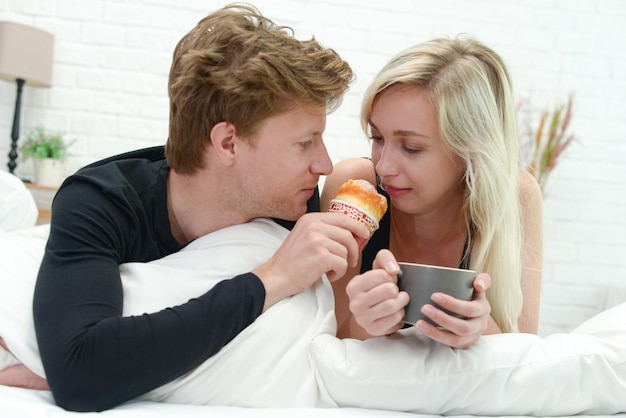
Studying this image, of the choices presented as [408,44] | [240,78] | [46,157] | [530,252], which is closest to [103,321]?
[240,78]

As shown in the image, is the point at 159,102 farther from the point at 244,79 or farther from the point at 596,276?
the point at 596,276

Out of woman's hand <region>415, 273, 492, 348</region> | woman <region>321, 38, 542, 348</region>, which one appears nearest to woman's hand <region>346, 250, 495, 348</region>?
woman's hand <region>415, 273, 492, 348</region>

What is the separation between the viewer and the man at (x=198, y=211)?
947mm

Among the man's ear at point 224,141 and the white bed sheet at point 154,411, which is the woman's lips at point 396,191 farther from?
the white bed sheet at point 154,411

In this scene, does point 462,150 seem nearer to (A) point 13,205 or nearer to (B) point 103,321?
(B) point 103,321

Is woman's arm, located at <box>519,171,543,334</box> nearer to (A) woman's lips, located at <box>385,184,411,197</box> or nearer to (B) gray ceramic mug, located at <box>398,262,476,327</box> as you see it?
(A) woman's lips, located at <box>385,184,411,197</box>

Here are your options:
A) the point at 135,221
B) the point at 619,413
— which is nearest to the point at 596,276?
the point at 619,413

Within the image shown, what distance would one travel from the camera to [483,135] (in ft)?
4.75

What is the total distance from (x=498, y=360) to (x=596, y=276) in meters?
3.24

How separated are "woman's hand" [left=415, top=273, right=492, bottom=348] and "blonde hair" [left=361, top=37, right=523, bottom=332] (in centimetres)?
44

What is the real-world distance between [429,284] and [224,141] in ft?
1.93

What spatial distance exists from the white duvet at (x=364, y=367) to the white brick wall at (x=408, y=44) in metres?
2.72

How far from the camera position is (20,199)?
78.5 inches

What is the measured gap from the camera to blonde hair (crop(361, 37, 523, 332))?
142 cm
